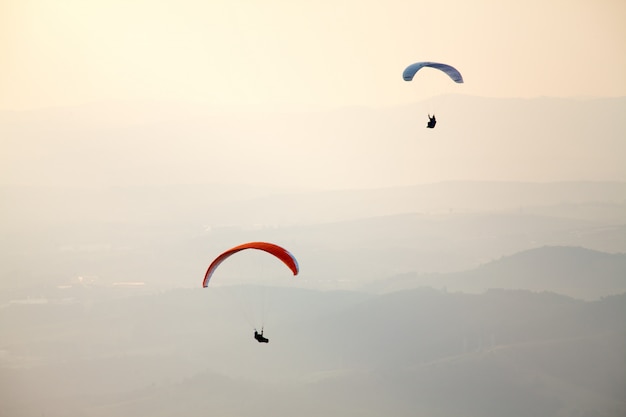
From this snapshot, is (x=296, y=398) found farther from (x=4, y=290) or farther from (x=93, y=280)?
(x=4, y=290)


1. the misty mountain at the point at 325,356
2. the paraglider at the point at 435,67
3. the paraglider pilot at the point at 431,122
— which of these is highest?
the paraglider at the point at 435,67

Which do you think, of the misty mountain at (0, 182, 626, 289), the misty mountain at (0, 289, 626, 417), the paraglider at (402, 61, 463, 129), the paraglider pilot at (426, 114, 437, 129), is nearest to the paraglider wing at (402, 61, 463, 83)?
the paraglider at (402, 61, 463, 129)

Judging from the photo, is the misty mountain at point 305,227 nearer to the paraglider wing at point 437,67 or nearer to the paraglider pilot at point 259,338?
the paraglider pilot at point 259,338

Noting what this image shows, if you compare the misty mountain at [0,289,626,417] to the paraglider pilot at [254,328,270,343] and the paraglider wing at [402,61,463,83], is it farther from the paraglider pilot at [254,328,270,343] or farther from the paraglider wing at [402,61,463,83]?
the paraglider wing at [402,61,463,83]

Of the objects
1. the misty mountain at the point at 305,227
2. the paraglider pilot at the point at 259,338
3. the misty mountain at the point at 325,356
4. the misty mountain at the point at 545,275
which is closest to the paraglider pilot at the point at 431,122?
the misty mountain at the point at 305,227

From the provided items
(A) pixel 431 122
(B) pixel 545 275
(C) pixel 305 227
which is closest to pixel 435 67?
(A) pixel 431 122

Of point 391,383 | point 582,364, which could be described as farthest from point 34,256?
point 582,364

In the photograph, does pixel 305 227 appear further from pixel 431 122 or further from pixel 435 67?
pixel 435 67

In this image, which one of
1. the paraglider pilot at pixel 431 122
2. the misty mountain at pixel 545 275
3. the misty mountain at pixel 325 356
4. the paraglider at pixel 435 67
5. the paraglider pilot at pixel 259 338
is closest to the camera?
the paraglider at pixel 435 67
